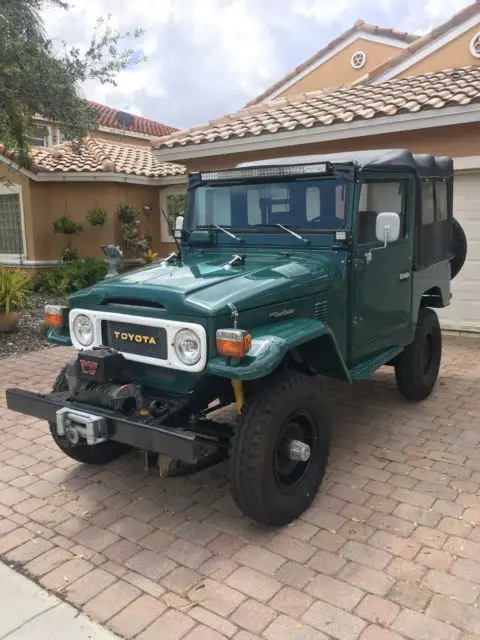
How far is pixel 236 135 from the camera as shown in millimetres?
9500

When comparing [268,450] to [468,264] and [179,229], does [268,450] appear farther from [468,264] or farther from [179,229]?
[468,264]

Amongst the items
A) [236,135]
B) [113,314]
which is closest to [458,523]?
[113,314]

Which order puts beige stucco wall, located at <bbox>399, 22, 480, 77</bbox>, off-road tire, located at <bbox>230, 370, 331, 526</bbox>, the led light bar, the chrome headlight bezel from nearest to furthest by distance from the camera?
off-road tire, located at <bbox>230, 370, 331, 526</bbox>
the chrome headlight bezel
the led light bar
beige stucco wall, located at <bbox>399, 22, 480, 77</bbox>

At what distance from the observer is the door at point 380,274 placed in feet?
13.3

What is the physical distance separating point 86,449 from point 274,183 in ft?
7.76

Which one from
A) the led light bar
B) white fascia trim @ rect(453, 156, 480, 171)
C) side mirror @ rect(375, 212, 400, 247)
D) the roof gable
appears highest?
the roof gable

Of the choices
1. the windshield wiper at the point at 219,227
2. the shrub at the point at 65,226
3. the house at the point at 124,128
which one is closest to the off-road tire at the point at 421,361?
the windshield wiper at the point at 219,227

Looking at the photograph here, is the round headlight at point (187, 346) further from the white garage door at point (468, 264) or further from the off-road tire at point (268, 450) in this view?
the white garage door at point (468, 264)

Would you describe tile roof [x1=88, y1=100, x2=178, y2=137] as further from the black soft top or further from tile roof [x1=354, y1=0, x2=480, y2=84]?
the black soft top

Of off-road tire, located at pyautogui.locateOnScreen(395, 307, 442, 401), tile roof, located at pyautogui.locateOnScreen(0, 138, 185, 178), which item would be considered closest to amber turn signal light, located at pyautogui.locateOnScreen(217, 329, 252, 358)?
off-road tire, located at pyautogui.locateOnScreen(395, 307, 442, 401)

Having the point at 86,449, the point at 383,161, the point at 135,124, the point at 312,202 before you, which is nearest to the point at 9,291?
the point at 86,449

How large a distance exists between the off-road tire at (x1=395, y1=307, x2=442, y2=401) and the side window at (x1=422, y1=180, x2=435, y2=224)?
34.6 inches

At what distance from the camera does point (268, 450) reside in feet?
10.0

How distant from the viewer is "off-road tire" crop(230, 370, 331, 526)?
3.00 m
